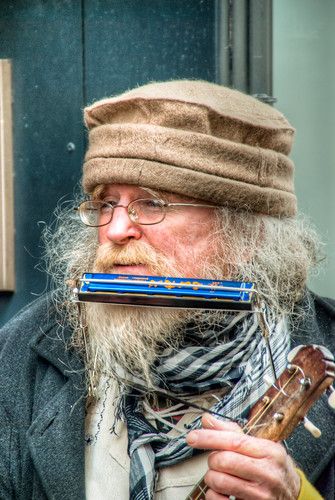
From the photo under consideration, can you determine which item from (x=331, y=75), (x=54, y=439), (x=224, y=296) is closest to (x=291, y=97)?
(x=331, y=75)

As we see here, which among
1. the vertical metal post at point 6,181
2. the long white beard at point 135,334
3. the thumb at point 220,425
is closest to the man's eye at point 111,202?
the long white beard at point 135,334

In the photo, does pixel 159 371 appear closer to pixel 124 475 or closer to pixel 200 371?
pixel 200 371

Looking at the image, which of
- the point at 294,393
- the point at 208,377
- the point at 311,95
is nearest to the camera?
the point at 294,393

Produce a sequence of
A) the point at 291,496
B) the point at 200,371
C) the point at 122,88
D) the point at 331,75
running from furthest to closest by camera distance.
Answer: the point at 122,88
the point at 331,75
the point at 200,371
the point at 291,496

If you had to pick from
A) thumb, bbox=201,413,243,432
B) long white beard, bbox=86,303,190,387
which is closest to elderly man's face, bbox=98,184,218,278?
long white beard, bbox=86,303,190,387

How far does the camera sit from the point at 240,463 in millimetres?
2701

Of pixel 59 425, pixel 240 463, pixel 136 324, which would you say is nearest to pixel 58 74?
pixel 136 324

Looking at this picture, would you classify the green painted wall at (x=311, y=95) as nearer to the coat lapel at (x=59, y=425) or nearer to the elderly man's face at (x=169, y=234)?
the elderly man's face at (x=169, y=234)

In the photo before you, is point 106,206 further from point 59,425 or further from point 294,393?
point 294,393

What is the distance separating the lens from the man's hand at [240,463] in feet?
8.86

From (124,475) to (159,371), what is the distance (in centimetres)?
35

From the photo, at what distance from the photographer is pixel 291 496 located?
2.84 meters

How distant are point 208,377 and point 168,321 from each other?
21 centimetres

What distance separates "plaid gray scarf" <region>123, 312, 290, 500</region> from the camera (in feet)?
10.7
